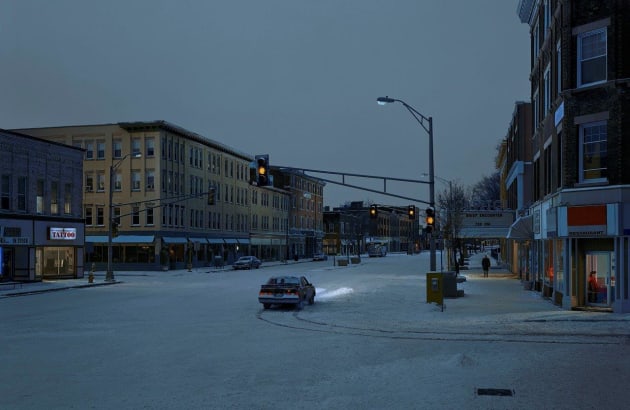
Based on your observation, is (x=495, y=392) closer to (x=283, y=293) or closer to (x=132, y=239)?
(x=283, y=293)

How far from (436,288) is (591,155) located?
7.44 m

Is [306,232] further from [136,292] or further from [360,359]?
[360,359]

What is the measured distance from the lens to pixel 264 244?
99.2m

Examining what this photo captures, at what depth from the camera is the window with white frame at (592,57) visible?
2452 centimetres

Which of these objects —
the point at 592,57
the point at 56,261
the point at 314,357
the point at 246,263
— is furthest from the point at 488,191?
the point at 314,357

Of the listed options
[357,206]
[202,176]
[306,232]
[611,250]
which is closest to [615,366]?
[611,250]

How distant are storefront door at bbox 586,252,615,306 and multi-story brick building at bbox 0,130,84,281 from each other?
35.0m

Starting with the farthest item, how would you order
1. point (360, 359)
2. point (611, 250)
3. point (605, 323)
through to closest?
point (611, 250)
point (605, 323)
point (360, 359)

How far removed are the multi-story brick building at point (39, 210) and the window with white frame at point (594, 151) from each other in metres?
35.0

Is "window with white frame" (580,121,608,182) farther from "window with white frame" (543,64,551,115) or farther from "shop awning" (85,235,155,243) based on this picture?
"shop awning" (85,235,155,243)

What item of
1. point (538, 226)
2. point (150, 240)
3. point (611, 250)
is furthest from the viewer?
point (150, 240)

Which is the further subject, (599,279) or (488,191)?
(488,191)

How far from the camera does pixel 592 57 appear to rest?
24.9 meters

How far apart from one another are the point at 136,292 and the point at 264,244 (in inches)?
2454
